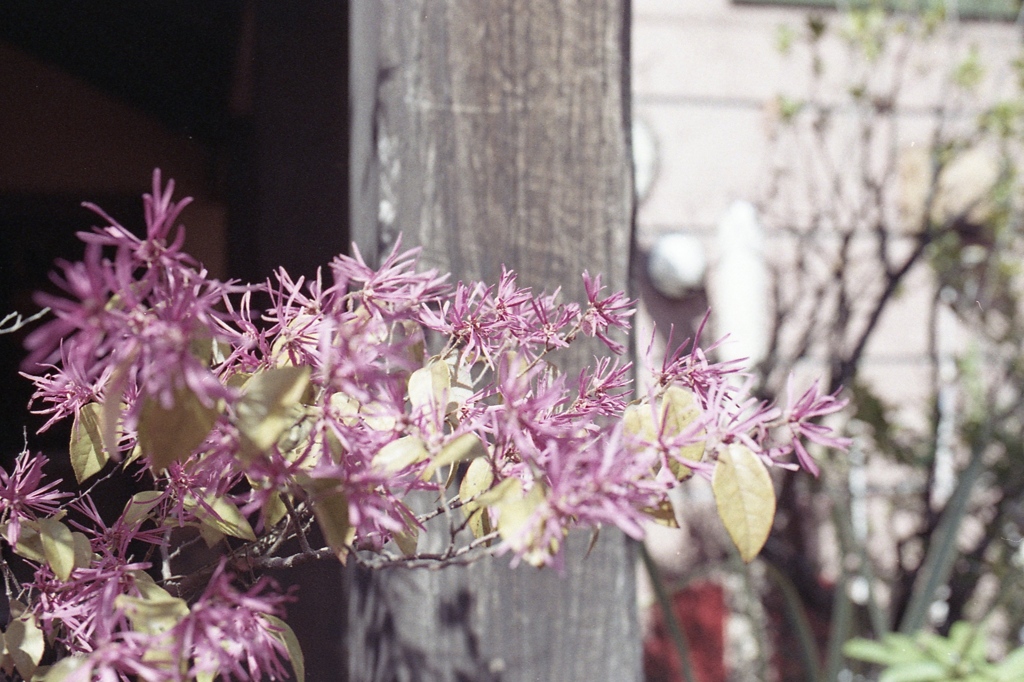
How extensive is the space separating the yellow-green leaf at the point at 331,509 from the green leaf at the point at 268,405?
0.16ft

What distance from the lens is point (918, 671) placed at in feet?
4.19

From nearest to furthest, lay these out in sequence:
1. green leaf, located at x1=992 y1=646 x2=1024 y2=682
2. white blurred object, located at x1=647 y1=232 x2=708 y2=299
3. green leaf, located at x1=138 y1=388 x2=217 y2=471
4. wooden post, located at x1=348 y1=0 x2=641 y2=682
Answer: green leaf, located at x1=138 y1=388 x2=217 y2=471
wooden post, located at x1=348 y1=0 x2=641 y2=682
green leaf, located at x1=992 y1=646 x2=1024 y2=682
white blurred object, located at x1=647 y1=232 x2=708 y2=299

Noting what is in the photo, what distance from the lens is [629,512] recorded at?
374 mm

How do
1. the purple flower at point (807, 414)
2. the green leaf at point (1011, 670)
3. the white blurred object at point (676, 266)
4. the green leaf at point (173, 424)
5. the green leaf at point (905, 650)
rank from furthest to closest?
1. the white blurred object at point (676, 266)
2. the green leaf at point (905, 650)
3. the green leaf at point (1011, 670)
4. the purple flower at point (807, 414)
5. the green leaf at point (173, 424)

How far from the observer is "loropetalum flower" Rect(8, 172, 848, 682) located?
0.35 metres

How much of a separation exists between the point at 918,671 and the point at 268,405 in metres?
1.30

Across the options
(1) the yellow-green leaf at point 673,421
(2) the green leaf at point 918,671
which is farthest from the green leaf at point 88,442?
(2) the green leaf at point 918,671

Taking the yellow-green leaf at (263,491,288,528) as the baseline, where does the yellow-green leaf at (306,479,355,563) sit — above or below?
above

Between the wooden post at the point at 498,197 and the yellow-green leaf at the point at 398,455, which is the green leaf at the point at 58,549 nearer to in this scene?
the yellow-green leaf at the point at 398,455

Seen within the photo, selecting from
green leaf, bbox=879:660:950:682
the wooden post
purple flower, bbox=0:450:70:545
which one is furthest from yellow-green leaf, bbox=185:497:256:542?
green leaf, bbox=879:660:950:682

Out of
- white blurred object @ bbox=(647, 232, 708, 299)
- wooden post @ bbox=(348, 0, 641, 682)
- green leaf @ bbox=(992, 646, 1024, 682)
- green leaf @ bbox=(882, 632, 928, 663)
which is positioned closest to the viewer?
wooden post @ bbox=(348, 0, 641, 682)

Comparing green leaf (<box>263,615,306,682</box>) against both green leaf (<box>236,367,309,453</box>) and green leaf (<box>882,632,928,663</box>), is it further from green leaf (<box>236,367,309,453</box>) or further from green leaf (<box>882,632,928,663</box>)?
green leaf (<box>882,632,928,663</box>)

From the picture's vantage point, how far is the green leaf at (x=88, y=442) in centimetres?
52

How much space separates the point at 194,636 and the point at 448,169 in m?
0.63
